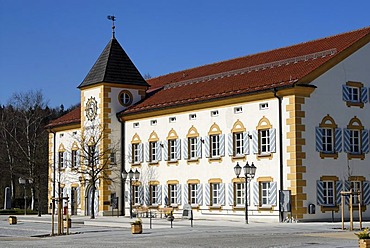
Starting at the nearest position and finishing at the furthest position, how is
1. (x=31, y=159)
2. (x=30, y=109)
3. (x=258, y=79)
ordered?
(x=258, y=79) < (x=31, y=159) < (x=30, y=109)

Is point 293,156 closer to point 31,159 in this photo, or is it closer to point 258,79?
point 258,79

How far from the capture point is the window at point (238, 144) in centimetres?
4400

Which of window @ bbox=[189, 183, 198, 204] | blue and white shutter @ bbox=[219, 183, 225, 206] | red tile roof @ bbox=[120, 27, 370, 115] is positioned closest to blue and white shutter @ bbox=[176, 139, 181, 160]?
window @ bbox=[189, 183, 198, 204]

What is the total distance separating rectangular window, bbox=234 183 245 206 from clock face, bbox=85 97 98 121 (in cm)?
1461

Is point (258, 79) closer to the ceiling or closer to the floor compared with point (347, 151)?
closer to the ceiling

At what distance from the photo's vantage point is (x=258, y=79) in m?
44.8

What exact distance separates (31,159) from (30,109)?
41.7 ft

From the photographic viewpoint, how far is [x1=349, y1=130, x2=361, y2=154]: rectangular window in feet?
141

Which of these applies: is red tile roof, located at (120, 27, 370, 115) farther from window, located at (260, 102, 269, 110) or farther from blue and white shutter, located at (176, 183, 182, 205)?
blue and white shutter, located at (176, 183, 182, 205)

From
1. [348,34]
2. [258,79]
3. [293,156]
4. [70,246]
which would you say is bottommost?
[70,246]

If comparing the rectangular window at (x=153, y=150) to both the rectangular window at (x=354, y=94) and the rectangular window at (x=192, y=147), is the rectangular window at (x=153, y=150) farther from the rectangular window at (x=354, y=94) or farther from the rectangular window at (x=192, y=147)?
the rectangular window at (x=354, y=94)

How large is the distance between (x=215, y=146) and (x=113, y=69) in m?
12.1

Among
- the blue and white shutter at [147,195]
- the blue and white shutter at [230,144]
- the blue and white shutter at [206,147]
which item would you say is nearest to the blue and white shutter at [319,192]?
the blue and white shutter at [230,144]

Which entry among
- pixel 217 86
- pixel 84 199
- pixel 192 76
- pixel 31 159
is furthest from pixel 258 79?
pixel 31 159
